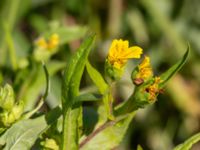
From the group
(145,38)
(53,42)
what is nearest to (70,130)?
(53,42)

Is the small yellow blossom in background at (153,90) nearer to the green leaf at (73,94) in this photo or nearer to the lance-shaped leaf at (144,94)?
the lance-shaped leaf at (144,94)

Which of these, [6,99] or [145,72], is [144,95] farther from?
[6,99]

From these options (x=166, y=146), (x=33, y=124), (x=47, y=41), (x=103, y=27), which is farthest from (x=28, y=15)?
(x=33, y=124)

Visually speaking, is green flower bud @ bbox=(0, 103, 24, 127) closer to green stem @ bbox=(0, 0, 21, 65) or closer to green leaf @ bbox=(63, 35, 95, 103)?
green leaf @ bbox=(63, 35, 95, 103)

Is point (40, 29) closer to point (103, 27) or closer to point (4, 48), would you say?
point (103, 27)

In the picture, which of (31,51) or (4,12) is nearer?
(31,51)

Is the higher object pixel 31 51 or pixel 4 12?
pixel 31 51
